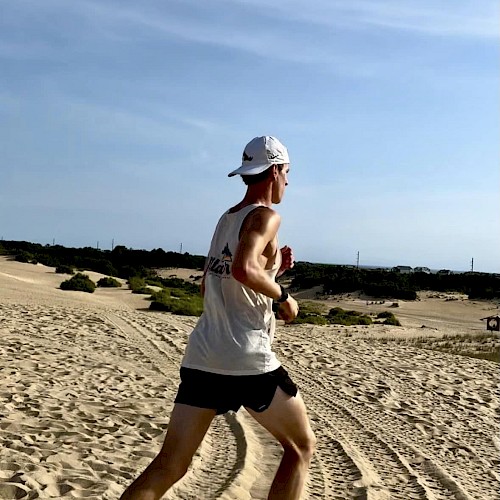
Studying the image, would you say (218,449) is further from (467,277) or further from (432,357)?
(467,277)

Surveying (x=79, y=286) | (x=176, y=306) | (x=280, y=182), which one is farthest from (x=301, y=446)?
(x=79, y=286)

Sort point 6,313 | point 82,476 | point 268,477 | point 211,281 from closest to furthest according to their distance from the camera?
point 211,281 → point 82,476 → point 268,477 → point 6,313

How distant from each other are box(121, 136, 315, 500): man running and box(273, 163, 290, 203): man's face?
0.25 ft

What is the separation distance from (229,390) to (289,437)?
0.37 meters

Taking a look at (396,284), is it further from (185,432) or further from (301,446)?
(185,432)

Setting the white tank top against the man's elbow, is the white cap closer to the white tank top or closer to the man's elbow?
the white tank top

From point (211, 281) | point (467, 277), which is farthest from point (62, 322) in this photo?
point (467, 277)

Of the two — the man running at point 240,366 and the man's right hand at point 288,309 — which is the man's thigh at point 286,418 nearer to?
the man running at point 240,366

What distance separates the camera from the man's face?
3712 mm

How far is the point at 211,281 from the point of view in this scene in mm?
3635

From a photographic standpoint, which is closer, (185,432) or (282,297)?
(185,432)

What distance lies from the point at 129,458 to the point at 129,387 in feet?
10.6

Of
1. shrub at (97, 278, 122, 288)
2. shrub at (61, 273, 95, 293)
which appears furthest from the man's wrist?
shrub at (97, 278, 122, 288)

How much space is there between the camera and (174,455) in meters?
3.48
